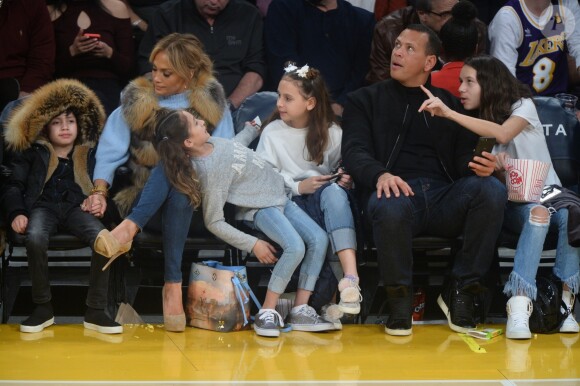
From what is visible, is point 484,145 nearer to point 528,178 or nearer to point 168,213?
point 528,178

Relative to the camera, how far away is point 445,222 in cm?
595

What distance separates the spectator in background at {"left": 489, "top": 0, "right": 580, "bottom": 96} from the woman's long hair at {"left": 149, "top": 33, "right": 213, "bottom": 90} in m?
1.99

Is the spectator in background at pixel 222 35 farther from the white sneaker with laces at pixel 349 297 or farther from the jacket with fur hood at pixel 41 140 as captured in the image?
the white sneaker with laces at pixel 349 297

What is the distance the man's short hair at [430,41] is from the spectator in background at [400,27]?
661mm

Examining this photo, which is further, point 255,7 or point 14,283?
point 255,7

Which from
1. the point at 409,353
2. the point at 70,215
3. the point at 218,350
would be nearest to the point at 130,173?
the point at 70,215

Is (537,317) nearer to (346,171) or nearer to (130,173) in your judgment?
(346,171)

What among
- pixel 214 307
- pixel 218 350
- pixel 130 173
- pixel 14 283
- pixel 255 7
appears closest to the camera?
pixel 218 350

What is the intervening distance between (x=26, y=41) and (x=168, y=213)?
6.26ft

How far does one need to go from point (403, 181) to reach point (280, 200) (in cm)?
67

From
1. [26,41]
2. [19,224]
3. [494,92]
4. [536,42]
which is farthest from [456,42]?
[19,224]

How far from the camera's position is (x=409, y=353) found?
5.52 m

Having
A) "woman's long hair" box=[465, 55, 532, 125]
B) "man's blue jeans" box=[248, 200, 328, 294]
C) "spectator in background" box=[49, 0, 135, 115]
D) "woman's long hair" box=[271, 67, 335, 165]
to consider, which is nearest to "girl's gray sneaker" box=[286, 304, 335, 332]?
"man's blue jeans" box=[248, 200, 328, 294]

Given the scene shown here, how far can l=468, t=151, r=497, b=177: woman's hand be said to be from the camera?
5938 mm
